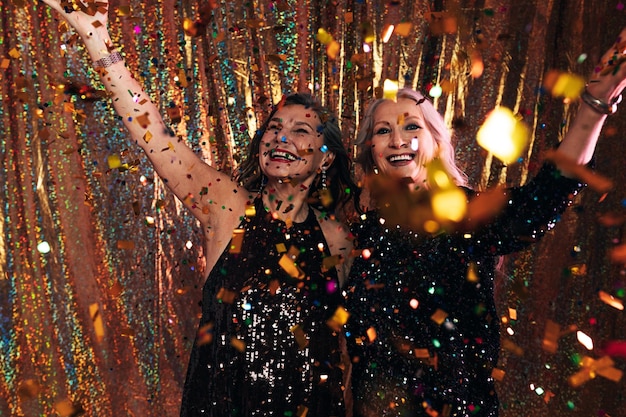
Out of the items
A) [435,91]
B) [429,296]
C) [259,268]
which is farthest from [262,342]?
[435,91]

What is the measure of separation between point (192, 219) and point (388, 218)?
0.91m

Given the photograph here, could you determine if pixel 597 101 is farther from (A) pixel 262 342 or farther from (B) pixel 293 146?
(A) pixel 262 342

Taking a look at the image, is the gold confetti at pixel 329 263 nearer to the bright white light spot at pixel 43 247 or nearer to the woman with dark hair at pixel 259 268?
the woman with dark hair at pixel 259 268

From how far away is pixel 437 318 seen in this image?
1621 mm

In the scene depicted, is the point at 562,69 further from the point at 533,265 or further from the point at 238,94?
the point at 238,94

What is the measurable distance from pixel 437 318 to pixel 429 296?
0.16ft

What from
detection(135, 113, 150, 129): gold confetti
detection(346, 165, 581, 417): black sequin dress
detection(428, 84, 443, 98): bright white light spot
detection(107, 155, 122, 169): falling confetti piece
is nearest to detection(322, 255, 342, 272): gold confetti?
detection(346, 165, 581, 417): black sequin dress

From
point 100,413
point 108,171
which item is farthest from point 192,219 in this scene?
point 100,413

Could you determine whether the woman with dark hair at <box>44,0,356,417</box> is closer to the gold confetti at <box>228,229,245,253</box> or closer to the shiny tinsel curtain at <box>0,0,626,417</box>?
the gold confetti at <box>228,229,245,253</box>

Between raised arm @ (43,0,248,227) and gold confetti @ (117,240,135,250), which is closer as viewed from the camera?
raised arm @ (43,0,248,227)

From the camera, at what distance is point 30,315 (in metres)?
2.38

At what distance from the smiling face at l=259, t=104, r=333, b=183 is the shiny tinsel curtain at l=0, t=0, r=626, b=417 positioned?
1.75 ft

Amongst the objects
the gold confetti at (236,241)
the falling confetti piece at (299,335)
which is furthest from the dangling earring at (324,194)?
the falling confetti piece at (299,335)

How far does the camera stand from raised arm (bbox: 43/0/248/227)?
5.63ft
